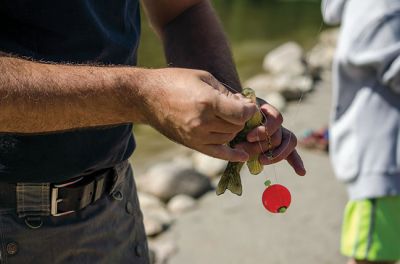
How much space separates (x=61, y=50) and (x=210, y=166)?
4200 millimetres

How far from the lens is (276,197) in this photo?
1804 millimetres

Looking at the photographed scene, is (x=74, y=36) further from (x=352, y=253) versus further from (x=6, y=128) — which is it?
(x=352, y=253)

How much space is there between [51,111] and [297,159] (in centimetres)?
66

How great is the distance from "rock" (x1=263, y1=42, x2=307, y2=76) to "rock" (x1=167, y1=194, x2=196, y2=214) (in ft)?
12.2

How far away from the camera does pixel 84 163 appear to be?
1854mm

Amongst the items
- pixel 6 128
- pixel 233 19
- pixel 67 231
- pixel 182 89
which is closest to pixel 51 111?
pixel 6 128

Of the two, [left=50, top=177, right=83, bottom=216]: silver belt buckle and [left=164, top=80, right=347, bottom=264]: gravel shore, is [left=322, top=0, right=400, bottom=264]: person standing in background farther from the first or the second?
[left=50, top=177, right=83, bottom=216]: silver belt buckle

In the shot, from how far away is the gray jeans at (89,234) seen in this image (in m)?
1.77

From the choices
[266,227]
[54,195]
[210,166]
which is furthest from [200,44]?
[210,166]

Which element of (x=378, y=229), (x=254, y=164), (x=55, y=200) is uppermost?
(x=254, y=164)

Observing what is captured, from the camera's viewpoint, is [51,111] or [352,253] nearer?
[51,111]

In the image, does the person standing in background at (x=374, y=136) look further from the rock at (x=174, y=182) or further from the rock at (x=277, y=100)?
the rock at (x=277, y=100)

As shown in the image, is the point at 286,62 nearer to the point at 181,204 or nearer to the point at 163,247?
the point at 181,204

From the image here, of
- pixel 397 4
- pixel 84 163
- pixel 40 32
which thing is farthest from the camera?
pixel 397 4
